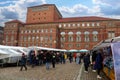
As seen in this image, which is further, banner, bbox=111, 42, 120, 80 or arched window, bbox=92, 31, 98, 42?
arched window, bbox=92, 31, 98, 42

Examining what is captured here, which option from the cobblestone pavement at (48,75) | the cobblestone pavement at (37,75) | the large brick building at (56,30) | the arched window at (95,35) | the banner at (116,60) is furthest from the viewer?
the arched window at (95,35)

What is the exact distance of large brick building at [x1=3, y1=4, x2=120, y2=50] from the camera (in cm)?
8638

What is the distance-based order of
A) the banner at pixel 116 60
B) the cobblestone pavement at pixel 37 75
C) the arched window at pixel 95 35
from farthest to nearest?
the arched window at pixel 95 35 → the cobblestone pavement at pixel 37 75 → the banner at pixel 116 60

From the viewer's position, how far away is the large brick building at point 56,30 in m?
86.4

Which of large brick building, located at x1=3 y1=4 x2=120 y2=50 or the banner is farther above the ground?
large brick building, located at x1=3 y1=4 x2=120 y2=50

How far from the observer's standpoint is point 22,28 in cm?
9506

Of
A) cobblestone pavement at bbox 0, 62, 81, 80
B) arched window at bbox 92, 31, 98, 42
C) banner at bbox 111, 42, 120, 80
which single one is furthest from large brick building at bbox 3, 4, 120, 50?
banner at bbox 111, 42, 120, 80

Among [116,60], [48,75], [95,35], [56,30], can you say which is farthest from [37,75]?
[95,35]

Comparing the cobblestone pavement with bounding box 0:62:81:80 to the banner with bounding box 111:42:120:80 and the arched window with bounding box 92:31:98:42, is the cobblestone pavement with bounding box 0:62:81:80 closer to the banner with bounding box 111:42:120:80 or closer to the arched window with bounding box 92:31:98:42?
the banner with bounding box 111:42:120:80

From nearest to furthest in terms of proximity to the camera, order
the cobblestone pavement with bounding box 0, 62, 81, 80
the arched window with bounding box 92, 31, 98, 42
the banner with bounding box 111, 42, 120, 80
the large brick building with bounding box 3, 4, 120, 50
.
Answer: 1. the banner with bounding box 111, 42, 120, 80
2. the cobblestone pavement with bounding box 0, 62, 81, 80
3. the large brick building with bounding box 3, 4, 120, 50
4. the arched window with bounding box 92, 31, 98, 42

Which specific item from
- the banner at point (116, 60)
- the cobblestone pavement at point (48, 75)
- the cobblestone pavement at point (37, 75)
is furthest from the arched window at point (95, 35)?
the banner at point (116, 60)

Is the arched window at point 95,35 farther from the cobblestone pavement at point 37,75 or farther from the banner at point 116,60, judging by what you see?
the banner at point 116,60

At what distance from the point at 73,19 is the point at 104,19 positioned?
609 inches

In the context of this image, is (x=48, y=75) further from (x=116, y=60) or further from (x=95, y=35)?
(x=95, y=35)
